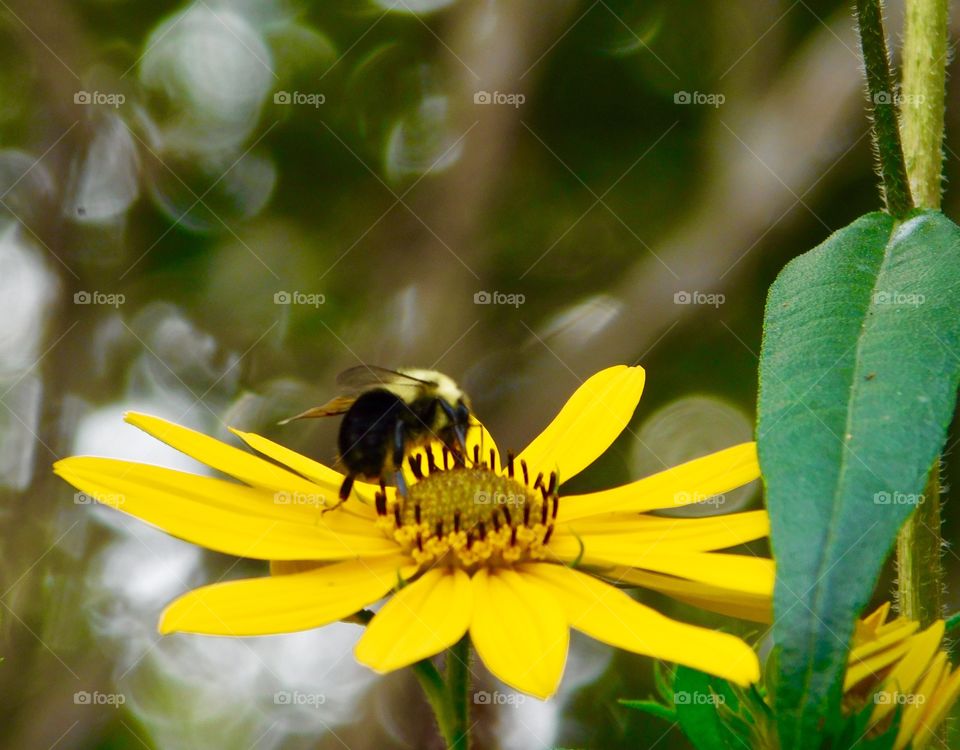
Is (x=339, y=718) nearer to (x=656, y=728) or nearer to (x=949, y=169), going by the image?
(x=656, y=728)

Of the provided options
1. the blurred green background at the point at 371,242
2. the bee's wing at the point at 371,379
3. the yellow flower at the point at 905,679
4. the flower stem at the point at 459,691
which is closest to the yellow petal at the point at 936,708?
the yellow flower at the point at 905,679

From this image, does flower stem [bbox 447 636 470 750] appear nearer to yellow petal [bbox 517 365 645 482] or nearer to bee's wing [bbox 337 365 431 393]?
yellow petal [bbox 517 365 645 482]

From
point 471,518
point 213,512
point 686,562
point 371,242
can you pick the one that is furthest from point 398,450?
point 371,242

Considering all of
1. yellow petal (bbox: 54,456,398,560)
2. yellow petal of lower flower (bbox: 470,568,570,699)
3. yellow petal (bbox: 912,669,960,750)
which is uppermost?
yellow petal (bbox: 54,456,398,560)

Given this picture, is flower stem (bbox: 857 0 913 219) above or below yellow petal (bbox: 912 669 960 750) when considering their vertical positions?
above

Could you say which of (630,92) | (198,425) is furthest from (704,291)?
(198,425)

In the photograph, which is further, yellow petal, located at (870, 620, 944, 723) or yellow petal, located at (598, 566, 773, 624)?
yellow petal, located at (598, 566, 773, 624)

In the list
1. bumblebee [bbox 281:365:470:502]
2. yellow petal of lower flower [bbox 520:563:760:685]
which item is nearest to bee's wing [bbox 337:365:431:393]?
bumblebee [bbox 281:365:470:502]
